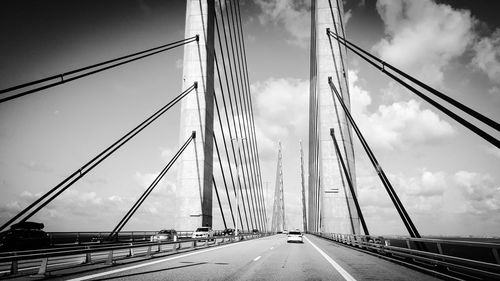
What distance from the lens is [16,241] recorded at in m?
19.2

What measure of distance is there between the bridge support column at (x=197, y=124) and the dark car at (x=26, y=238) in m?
10.2

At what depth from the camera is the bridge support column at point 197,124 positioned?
27.6 m

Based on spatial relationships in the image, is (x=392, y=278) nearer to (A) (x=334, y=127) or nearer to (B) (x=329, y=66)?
(A) (x=334, y=127)

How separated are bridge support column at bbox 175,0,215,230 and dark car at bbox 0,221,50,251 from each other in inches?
402

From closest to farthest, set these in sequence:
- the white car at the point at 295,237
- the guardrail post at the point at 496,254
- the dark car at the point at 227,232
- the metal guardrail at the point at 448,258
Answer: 1. the guardrail post at the point at 496,254
2. the metal guardrail at the point at 448,258
3. the white car at the point at 295,237
4. the dark car at the point at 227,232

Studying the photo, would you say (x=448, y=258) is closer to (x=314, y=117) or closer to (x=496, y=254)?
(x=496, y=254)

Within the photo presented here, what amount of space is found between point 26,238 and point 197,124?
15348 mm

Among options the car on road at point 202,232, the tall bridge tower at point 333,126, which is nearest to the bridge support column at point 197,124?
the car on road at point 202,232

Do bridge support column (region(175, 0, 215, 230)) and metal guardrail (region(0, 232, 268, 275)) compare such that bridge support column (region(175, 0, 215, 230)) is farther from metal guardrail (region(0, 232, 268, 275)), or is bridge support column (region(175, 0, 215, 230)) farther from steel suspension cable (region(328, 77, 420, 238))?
steel suspension cable (region(328, 77, 420, 238))

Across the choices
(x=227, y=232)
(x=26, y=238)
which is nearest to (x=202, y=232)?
(x=26, y=238)

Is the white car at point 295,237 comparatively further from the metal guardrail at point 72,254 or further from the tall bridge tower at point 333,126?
the metal guardrail at point 72,254

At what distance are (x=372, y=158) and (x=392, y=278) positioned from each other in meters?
10.3

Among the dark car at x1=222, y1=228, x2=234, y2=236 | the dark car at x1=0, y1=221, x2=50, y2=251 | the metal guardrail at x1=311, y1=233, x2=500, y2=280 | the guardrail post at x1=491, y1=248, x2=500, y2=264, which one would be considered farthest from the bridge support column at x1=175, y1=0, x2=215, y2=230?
the guardrail post at x1=491, y1=248, x2=500, y2=264

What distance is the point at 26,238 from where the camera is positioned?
64.6 ft
